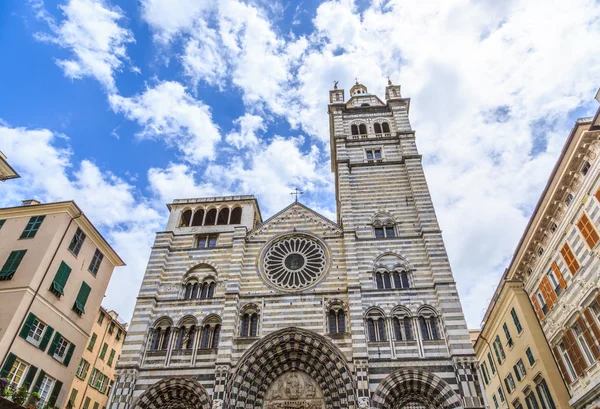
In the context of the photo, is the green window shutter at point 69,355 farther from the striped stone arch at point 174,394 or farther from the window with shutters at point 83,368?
the window with shutters at point 83,368

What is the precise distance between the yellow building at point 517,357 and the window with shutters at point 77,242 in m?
20.5

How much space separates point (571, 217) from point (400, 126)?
1469 cm

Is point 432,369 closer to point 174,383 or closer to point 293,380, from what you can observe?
point 293,380

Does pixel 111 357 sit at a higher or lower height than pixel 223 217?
lower

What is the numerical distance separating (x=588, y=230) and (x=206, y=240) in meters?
18.4

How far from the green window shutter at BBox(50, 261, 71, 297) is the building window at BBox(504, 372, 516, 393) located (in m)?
22.5

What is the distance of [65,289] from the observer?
18.2 m

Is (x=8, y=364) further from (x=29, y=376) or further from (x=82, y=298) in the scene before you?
(x=82, y=298)

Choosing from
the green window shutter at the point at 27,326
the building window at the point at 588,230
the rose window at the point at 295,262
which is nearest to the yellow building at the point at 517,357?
the building window at the point at 588,230

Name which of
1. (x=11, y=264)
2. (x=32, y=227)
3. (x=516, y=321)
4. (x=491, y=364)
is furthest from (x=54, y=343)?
(x=491, y=364)

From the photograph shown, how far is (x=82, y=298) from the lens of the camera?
764 inches

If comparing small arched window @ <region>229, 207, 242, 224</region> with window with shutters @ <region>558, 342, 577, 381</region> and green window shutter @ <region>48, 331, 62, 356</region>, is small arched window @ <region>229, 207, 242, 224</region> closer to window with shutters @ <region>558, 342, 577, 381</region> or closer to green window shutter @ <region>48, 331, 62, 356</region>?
green window shutter @ <region>48, 331, 62, 356</region>

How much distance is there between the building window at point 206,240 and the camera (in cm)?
2401

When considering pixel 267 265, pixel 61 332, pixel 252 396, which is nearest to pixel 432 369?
pixel 252 396
